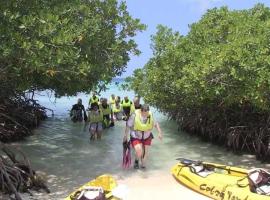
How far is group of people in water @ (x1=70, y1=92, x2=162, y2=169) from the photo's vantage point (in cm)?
935

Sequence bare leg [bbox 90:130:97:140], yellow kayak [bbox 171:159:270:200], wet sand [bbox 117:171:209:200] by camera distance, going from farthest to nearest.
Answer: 1. bare leg [bbox 90:130:97:140]
2. wet sand [bbox 117:171:209:200]
3. yellow kayak [bbox 171:159:270:200]

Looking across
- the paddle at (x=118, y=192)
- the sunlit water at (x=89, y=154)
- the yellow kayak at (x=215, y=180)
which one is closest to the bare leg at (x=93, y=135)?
the sunlit water at (x=89, y=154)

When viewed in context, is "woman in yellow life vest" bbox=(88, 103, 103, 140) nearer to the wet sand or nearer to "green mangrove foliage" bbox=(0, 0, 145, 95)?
"green mangrove foliage" bbox=(0, 0, 145, 95)

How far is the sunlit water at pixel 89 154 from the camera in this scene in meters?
9.18

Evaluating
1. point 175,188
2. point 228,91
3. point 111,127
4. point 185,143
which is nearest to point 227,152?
point 185,143

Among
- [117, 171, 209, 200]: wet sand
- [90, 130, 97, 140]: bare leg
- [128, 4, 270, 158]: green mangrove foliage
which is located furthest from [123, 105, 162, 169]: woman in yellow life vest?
[90, 130, 97, 140]: bare leg

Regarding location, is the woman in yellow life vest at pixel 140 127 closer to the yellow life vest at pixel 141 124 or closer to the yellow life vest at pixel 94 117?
the yellow life vest at pixel 141 124

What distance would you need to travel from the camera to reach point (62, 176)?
912cm

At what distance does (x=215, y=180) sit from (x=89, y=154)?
3857 millimetres

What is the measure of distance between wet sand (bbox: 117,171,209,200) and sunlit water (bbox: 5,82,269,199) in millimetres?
245

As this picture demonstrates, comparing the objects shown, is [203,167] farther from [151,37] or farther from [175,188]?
[151,37]

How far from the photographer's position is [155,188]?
8.40 metres

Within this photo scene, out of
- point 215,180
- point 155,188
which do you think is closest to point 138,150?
point 155,188

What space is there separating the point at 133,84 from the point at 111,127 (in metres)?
3.45
